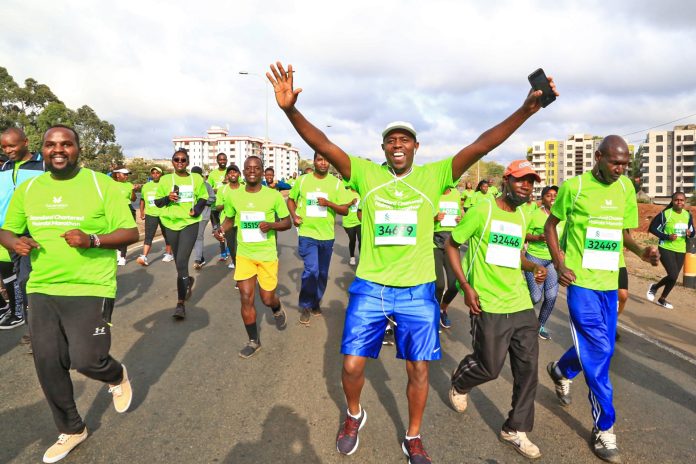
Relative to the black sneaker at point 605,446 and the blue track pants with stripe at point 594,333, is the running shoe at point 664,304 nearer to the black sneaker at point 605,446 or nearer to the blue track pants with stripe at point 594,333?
the blue track pants with stripe at point 594,333

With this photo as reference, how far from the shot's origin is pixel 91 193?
9.49 ft

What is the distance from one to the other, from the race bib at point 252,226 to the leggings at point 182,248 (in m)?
1.57

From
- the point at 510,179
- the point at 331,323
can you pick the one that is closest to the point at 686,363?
the point at 510,179

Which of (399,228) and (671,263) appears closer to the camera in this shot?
(399,228)

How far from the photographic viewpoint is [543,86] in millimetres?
2547

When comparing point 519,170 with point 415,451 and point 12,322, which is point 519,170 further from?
point 12,322

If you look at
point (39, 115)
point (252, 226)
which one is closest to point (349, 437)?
point (252, 226)

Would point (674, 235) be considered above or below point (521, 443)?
above

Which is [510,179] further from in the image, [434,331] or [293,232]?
[293,232]

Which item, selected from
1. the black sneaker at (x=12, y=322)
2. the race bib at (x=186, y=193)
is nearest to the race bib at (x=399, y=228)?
the race bib at (x=186, y=193)

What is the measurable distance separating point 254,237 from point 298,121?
91.5 inches

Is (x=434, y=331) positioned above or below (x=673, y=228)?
below

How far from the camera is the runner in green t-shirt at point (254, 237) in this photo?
15.3ft

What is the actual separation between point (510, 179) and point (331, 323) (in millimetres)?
3420
